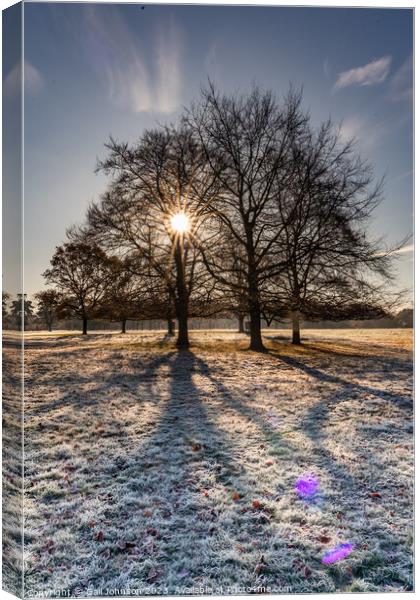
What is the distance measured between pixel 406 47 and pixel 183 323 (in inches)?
121

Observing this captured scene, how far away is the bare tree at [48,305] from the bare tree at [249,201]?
1580mm

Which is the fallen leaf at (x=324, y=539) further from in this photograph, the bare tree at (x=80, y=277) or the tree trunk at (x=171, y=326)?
the bare tree at (x=80, y=277)

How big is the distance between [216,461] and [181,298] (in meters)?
1.72

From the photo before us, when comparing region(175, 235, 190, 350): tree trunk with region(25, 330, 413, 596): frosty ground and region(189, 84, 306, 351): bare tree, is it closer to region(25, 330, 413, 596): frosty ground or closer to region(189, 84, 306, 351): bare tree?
region(25, 330, 413, 596): frosty ground

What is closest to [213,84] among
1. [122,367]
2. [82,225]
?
[82,225]

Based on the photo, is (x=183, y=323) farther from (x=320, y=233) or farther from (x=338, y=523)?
(x=338, y=523)

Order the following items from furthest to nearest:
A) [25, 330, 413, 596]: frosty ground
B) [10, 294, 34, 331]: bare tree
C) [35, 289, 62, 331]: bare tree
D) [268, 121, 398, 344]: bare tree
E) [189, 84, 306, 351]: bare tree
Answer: [189, 84, 306, 351]: bare tree → [268, 121, 398, 344]: bare tree → [35, 289, 62, 331]: bare tree → [10, 294, 34, 331]: bare tree → [25, 330, 413, 596]: frosty ground

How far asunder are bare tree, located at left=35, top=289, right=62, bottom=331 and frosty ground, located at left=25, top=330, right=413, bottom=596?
18cm

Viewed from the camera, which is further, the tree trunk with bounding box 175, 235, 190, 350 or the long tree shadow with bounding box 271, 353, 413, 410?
the tree trunk with bounding box 175, 235, 190, 350

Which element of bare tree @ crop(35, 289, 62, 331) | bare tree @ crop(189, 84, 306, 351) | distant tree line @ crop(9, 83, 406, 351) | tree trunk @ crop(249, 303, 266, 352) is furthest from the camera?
tree trunk @ crop(249, 303, 266, 352)

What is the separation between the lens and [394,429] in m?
2.46

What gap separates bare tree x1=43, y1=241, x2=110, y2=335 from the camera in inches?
98.3

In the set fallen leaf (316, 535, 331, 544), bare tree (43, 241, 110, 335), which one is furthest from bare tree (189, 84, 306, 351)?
fallen leaf (316, 535, 331, 544)

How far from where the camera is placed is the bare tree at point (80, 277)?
8.20 ft
